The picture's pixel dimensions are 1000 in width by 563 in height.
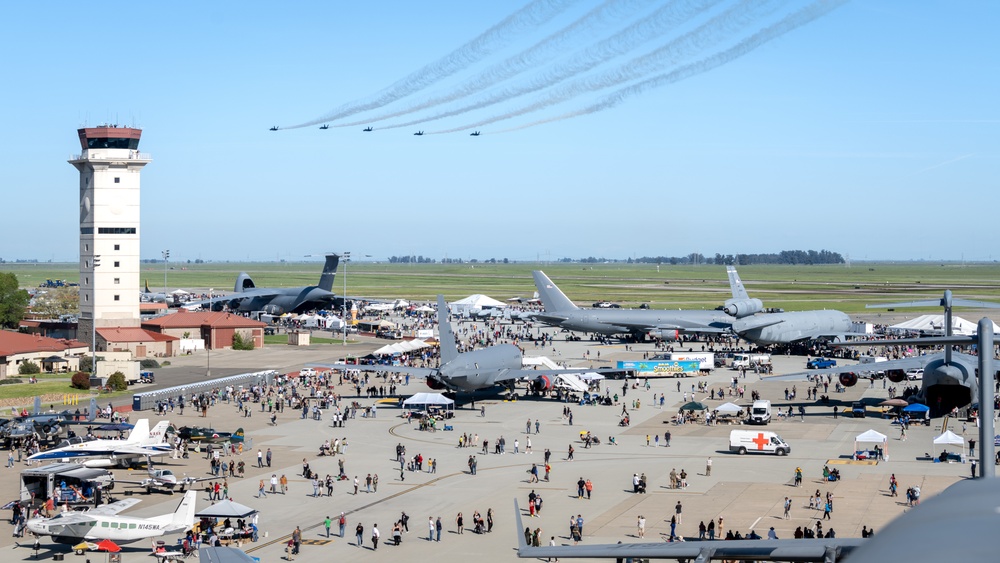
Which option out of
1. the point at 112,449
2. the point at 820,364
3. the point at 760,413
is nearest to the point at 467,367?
the point at 760,413

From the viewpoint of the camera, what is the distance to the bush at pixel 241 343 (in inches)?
4368

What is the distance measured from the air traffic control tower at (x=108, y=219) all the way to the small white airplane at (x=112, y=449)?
1774 inches

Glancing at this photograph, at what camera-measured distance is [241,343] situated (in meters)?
111

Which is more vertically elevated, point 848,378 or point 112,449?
point 848,378

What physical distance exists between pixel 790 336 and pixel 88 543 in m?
75.9

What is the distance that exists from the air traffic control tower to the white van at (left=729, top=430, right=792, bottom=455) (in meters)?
62.9

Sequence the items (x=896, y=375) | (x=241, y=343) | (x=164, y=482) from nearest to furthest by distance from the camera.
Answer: (x=164, y=482) < (x=896, y=375) < (x=241, y=343)

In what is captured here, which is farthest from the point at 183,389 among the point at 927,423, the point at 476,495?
the point at 927,423

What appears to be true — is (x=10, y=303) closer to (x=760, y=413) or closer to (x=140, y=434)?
(x=140, y=434)

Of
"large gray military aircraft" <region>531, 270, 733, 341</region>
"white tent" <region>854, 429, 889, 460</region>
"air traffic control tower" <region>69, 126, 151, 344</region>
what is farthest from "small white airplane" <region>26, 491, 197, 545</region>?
"large gray military aircraft" <region>531, 270, 733, 341</region>

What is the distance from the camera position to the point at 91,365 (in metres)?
88.0

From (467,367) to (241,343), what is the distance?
51641 mm

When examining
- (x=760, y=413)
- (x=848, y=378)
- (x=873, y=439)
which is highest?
(x=848, y=378)

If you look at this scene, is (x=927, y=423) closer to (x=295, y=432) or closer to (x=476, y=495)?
(x=476, y=495)
